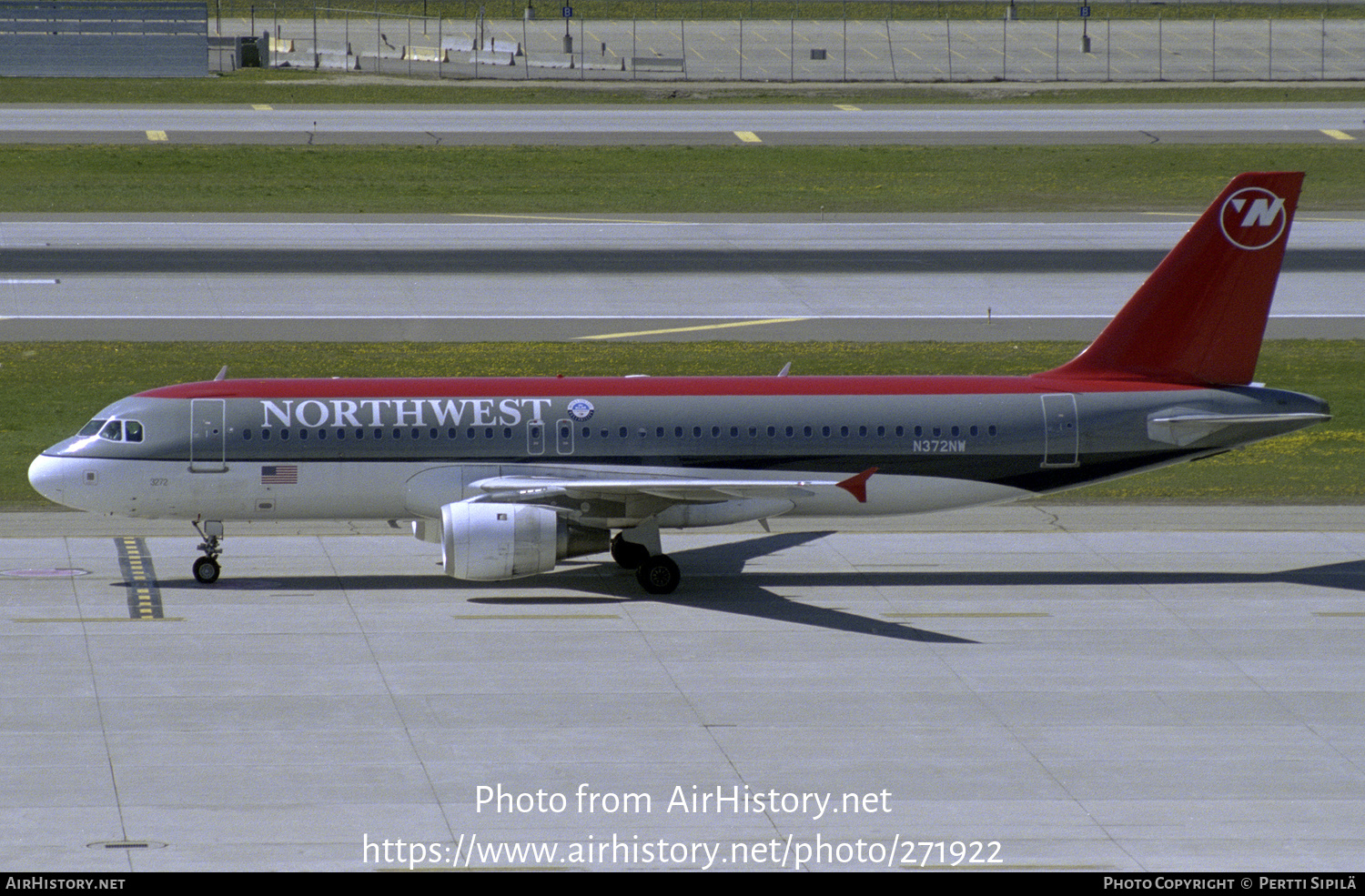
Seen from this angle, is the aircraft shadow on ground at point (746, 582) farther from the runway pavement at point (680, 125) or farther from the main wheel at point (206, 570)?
the runway pavement at point (680, 125)

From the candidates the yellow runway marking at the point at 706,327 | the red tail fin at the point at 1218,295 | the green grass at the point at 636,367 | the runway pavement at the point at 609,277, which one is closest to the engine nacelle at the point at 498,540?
the red tail fin at the point at 1218,295

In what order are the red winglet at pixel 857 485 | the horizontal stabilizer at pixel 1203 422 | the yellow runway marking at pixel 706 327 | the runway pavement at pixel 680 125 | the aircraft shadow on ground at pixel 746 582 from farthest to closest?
the runway pavement at pixel 680 125
the yellow runway marking at pixel 706 327
the horizontal stabilizer at pixel 1203 422
the aircraft shadow on ground at pixel 746 582
the red winglet at pixel 857 485

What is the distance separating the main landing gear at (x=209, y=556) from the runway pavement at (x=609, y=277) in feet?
72.8

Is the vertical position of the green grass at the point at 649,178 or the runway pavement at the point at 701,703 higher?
the green grass at the point at 649,178

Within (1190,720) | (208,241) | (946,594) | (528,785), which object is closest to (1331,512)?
(946,594)

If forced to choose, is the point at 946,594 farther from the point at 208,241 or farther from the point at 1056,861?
the point at 208,241

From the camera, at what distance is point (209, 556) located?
3316 centimetres

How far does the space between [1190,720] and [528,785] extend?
10.1m

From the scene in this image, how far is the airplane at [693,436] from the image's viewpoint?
32.2 meters

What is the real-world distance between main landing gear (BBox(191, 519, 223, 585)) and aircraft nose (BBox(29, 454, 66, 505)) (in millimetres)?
2575

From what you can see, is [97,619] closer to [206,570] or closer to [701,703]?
[206,570]

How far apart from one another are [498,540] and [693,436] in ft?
15.5

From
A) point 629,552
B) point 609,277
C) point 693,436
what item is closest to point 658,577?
point 629,552

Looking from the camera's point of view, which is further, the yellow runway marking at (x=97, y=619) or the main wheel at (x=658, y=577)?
the main wheel at (x=658, y=577)
